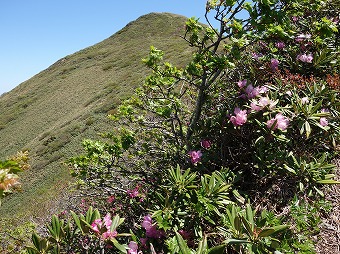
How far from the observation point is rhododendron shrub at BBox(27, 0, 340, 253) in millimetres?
2434

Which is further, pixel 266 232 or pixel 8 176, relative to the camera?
pixel 266 232

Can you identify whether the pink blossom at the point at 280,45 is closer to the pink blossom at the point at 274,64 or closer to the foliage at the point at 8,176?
the pink blossom at the point at 274,64

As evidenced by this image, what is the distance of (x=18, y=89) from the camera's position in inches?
1932

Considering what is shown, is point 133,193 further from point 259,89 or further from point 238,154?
point 259,89

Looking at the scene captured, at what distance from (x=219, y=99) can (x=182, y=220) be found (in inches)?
72.3

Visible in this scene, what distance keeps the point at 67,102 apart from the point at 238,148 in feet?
109

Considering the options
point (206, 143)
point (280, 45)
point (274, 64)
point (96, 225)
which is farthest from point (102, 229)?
point (280, 45)

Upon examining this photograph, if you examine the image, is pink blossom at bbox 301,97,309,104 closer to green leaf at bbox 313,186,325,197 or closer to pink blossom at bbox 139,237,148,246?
green leaf at bbox 313,186,325,197

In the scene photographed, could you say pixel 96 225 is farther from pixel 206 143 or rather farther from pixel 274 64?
pixel 274 64

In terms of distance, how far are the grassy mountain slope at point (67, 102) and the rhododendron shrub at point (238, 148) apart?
22.0 feet

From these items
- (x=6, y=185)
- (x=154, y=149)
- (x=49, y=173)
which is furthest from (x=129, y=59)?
(x=6, y=185)

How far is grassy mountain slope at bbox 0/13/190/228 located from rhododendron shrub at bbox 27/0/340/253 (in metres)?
6.72

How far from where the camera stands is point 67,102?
34.3 meters

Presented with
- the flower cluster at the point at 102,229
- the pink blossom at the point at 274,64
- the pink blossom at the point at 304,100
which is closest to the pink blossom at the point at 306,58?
the pink blossom at the point at 274,64
